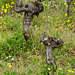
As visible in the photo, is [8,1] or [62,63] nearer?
[62,63]

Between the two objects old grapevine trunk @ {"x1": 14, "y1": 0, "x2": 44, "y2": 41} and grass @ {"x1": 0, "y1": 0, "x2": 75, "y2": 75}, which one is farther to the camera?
old grapevine trunk @ {"x1": 14, "y1": 0, "x2": 44, "y2": 41}

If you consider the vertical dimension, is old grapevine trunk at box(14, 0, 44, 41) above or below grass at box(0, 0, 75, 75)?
above

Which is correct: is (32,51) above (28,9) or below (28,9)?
below

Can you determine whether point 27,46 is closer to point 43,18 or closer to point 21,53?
point 21,53

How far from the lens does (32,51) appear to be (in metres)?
3.94

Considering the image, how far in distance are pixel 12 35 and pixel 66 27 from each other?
6.83 feet

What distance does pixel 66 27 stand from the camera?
501 centimetres

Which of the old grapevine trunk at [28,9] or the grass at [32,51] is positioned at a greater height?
the old grapevine trunk at [28,9]

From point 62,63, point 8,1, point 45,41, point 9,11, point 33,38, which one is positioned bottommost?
point 62,63

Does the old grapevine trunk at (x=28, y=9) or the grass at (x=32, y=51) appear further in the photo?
the old grapevine trunk at (x=28, y=9)

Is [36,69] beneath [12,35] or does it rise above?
beneath

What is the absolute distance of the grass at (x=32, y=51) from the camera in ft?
9.84

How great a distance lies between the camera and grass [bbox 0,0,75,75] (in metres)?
3.00

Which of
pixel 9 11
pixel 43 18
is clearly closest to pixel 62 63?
pixel 43 18
